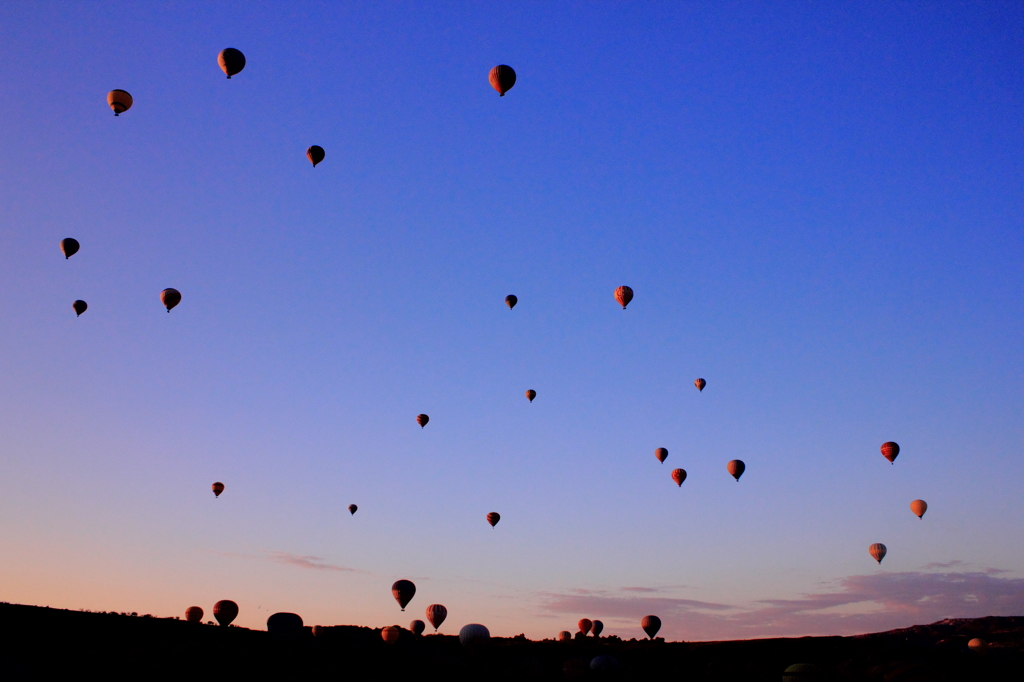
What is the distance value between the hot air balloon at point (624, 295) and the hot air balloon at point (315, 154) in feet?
72.8

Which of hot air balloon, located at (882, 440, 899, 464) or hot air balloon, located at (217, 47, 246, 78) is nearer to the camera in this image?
hot air balloon, located at (217, 47, 246, 78)

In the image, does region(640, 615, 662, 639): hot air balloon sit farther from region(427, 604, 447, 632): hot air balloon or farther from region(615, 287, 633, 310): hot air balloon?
region(615, 287, 633, 310): hot air balloon

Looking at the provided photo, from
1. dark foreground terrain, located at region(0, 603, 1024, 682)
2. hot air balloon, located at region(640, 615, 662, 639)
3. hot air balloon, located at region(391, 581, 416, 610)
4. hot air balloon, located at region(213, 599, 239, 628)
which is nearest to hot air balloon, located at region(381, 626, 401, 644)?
dark foreground terrain, located at region(0, 603, 1024, 682)

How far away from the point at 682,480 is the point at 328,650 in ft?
114

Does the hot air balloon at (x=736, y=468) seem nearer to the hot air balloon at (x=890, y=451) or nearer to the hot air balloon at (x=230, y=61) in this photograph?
the hot air balloon at (x=890, y=451)

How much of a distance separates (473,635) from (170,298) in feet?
92.9

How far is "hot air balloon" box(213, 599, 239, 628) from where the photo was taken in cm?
4425

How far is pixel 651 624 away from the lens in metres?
62.3

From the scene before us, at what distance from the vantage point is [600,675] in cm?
3988

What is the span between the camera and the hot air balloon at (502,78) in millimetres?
47938

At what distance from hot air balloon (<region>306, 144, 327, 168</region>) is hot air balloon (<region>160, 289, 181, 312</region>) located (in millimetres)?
12587

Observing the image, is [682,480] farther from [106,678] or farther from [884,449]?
[106,678]

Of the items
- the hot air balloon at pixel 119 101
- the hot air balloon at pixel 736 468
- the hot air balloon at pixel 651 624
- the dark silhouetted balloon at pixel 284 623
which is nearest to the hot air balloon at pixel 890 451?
the hot air balloon at pixel 736 468

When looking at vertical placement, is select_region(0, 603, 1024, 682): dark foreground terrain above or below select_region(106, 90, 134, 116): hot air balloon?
below
